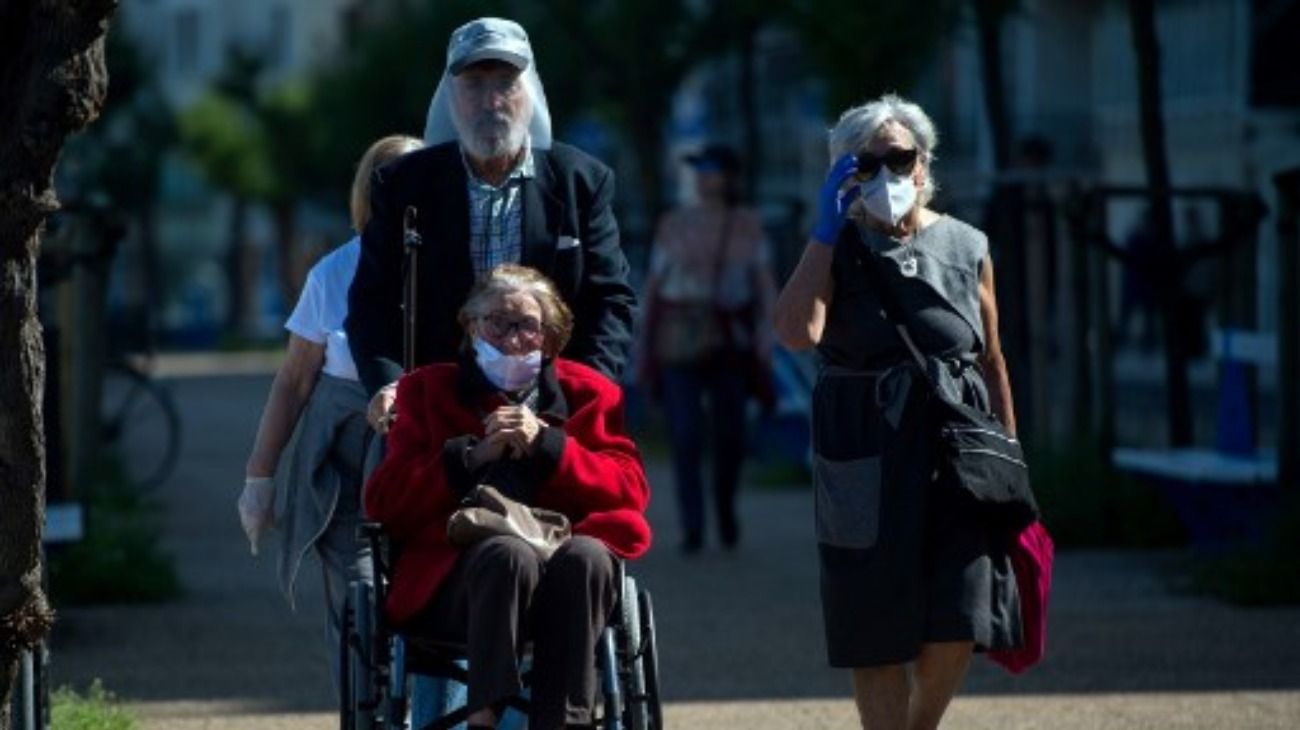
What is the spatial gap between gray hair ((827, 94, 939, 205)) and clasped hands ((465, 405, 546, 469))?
913 mm

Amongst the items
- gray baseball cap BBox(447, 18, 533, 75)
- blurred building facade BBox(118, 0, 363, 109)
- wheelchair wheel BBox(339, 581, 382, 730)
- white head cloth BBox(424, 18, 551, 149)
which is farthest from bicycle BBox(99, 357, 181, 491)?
blurred building facade BBox(118, 0, 363, 109)

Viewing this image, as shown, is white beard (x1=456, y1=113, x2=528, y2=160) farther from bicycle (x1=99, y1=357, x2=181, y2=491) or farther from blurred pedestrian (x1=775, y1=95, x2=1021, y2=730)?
bicycle (x1=99, y1=357, x2=181, y2=491)

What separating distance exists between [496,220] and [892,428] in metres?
0.99

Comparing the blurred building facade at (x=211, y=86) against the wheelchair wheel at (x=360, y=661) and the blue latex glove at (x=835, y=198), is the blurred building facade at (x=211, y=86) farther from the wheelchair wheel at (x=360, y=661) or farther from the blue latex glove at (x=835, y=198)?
the wheelchair wheel at (x=360, y=661)

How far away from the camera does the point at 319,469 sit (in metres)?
7.86

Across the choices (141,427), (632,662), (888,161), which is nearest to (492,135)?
(888,161)

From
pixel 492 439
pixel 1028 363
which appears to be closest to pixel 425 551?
pixel 492 439

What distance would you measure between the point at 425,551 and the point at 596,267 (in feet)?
2.97

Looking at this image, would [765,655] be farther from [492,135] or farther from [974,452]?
[492,135]

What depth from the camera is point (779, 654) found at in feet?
37.1

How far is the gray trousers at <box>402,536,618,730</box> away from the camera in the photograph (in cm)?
688

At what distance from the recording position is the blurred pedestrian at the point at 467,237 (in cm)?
754

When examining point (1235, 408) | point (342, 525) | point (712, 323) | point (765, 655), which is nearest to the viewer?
point (342, 525)

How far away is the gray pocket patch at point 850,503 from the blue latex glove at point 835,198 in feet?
1.61
